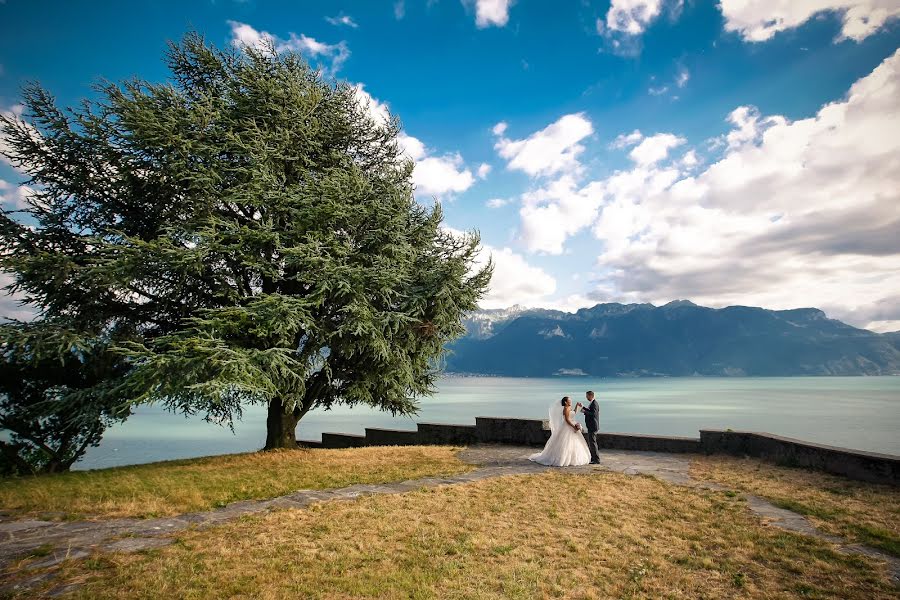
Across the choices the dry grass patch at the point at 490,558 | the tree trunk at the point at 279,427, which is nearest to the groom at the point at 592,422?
the dry grass patch at the point at 490,558

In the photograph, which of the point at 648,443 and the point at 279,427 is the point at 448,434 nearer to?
the point at 279,427

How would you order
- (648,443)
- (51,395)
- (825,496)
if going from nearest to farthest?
(825,496)
(51,395)
(648,443)

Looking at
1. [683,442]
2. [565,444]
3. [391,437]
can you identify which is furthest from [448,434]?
[683,442]

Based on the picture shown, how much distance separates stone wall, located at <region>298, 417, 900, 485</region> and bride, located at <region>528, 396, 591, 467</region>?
7.94 feet

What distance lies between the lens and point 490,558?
17.2 ft

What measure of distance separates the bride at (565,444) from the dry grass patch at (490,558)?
4.00 m

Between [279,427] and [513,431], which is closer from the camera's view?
[279,427]

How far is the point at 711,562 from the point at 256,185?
37.1 feet

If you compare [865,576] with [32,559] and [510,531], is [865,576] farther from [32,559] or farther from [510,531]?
[32,559]

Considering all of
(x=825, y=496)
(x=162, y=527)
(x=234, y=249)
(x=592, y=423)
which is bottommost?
(x=825, y=496)

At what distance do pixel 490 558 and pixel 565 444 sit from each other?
22.7ft

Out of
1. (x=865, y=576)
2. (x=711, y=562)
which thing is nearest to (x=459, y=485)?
(x=711, y=562)

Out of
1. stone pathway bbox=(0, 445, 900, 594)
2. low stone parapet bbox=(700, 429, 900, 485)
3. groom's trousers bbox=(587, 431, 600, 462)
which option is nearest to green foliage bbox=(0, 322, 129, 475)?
stone pathway bbox=(0, 445, 900, 594)

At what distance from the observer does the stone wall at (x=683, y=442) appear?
9.12 m
